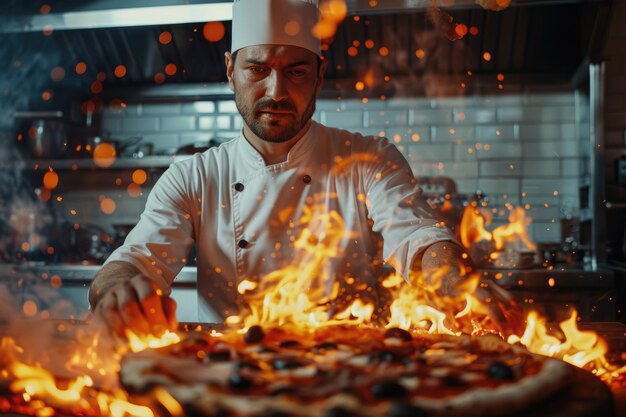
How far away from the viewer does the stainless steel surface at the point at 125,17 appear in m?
3.86

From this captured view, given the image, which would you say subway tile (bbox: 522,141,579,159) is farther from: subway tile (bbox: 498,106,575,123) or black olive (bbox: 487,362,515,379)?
black olive (bbox: 487,362,515,379)

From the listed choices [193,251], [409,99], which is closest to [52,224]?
[193,251]

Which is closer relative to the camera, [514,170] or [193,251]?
[193,251]

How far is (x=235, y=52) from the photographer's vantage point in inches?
106

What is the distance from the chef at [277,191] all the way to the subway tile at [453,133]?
75.5 inches

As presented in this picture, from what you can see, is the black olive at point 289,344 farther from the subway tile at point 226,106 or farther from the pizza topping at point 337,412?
the subway tile at point 226,106

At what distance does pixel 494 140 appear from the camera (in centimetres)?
458

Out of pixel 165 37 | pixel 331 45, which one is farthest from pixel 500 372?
pixel 165 37

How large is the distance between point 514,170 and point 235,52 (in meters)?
2.56

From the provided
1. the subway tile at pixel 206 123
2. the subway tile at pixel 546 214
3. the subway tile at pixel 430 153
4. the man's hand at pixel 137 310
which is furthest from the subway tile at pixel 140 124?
the man's hand at pixel 137 310

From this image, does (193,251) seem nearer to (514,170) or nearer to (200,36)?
(200,36)

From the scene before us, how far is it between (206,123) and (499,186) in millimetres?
2176

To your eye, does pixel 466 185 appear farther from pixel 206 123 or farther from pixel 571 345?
pixel 571 345

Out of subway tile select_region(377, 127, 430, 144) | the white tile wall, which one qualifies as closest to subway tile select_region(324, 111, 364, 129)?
the white tile wall
